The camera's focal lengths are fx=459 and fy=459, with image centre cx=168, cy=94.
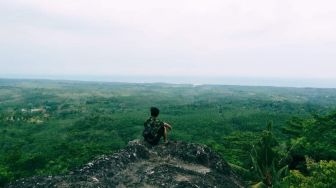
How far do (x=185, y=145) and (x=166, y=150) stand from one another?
0.89 metres

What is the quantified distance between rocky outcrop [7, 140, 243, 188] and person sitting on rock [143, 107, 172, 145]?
32 centimetres

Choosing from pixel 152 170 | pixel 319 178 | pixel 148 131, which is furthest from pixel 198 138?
pixel 152 170

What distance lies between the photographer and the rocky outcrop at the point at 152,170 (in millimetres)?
15961

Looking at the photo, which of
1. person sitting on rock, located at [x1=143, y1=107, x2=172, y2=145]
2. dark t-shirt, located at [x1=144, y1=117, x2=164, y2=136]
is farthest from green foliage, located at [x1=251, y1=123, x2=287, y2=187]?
dark t-shirt, located at [x1=144, y1=117, x2=164, y2=136]

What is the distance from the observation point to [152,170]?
17609 millimetres

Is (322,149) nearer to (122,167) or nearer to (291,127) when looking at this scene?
(291,127)

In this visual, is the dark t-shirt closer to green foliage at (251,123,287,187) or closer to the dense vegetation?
the dense vegetation

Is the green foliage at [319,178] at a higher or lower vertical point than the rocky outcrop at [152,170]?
lower

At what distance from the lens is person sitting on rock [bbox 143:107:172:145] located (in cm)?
1933

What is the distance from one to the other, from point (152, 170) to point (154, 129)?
2.24 meters

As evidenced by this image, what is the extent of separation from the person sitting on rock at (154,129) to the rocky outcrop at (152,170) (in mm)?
318

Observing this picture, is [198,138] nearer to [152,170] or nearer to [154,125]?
[154,125]

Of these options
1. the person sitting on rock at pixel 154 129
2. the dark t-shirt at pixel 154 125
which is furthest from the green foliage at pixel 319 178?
the dark t-shirt at pixel 154 125

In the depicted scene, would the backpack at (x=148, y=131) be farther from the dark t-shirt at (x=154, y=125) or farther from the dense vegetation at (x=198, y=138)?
the dense vegetation at (x=198, y=138)
